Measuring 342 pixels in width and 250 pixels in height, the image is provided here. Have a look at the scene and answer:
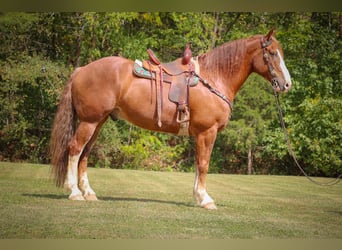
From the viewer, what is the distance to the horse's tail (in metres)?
4.85

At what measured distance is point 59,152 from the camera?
4863mm

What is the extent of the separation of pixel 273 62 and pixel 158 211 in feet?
5.66

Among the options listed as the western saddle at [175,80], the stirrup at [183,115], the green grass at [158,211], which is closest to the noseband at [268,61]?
the western saddle at [175,80]

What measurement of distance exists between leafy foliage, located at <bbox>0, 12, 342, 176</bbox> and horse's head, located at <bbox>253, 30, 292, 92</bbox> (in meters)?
1.82

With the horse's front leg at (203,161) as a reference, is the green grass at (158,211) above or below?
below

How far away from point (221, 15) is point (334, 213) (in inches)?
138

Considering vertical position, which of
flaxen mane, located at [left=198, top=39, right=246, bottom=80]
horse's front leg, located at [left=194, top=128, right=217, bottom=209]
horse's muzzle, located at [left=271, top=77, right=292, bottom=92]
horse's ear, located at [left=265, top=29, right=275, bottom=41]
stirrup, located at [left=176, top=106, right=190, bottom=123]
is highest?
horse's ear, located at [left=265, top=29, right=275, bottom=41]

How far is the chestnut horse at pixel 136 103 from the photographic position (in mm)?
4859

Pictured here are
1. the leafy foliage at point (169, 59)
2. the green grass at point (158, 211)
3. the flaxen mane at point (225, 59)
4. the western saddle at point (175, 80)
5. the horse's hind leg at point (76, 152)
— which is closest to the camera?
the green grass at point (158, 211)

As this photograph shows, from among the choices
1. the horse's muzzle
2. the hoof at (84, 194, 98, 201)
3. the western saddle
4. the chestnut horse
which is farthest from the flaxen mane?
the hoof at (84, 194, 98, 201)

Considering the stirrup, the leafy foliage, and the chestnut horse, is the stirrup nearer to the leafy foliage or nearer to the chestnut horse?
the chestnut horse

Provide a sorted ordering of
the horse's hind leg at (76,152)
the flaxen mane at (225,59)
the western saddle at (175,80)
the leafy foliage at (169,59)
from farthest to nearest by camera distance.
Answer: the leafy foliage at (169,59), the flaxen mane at (225,59), the western saddle at (175,80), the horse's hind leg at (76,152)

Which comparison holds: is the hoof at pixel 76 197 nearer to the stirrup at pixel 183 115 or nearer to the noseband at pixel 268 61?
the stirrup at pixel 183 115
